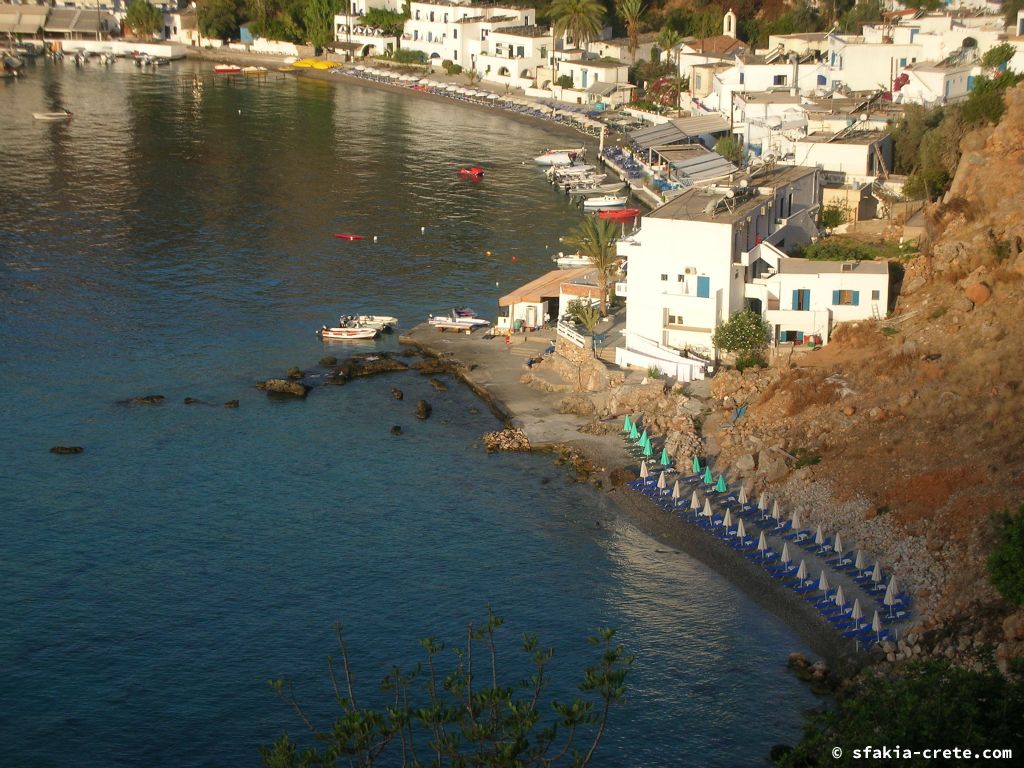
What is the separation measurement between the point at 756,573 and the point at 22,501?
1005 inches

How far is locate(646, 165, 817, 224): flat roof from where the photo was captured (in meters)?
59.1

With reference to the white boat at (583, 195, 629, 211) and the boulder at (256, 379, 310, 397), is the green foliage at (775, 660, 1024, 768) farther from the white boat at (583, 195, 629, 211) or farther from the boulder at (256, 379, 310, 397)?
the white boat at (583, 195, 629, 211)

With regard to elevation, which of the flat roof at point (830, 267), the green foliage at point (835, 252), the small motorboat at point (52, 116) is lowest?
the flat roof at point (830, 267)

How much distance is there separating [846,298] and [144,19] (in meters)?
123

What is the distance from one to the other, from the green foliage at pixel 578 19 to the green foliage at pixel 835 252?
71.6 meters

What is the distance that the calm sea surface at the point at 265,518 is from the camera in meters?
38.9

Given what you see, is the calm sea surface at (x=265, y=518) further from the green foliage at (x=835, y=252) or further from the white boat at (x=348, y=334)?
the green foliage at (x=835, y=252)

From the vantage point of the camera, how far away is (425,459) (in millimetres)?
54562

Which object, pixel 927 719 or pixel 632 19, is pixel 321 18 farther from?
pixel 927 719

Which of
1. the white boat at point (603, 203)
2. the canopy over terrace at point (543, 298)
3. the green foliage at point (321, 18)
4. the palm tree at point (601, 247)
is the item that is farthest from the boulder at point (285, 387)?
the green foliage at point (321, 18)

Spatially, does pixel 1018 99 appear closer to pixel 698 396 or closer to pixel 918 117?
pixel 918 117

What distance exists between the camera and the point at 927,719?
28.0m

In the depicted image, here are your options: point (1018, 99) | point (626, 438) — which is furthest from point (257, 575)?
point (1018, 99)

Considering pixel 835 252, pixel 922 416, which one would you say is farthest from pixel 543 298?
pixel 922 416
